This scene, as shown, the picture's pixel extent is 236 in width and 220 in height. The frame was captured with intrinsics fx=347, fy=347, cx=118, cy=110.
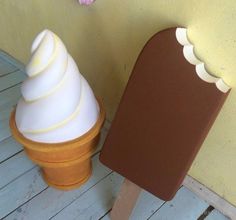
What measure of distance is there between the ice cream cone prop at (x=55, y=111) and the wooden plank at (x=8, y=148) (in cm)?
25

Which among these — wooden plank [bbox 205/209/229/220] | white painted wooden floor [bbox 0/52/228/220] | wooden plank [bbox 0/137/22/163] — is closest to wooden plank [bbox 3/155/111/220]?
white painted wooden floor [bbox 0/52/228/220]

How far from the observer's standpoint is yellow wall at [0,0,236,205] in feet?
2.50

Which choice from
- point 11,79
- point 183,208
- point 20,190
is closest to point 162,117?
point 183,208

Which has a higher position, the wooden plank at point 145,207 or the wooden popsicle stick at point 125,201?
the wooden popsicle stick at point 125,201

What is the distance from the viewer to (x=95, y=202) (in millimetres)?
1011

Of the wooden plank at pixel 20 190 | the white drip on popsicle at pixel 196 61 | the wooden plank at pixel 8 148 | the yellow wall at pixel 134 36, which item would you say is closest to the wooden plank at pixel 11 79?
the yellow wall at pixel 134 36

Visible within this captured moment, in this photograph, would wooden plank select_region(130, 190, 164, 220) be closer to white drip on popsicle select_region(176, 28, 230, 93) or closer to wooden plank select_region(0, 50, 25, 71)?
white drip on popsicle select_region(176, 28, 230, 93)

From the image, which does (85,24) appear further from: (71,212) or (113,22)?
(71,212)

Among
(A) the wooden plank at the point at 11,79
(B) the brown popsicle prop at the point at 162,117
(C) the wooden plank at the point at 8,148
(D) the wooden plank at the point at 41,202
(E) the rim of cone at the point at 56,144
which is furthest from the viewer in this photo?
(A) the wooden plank at the point at 11,79

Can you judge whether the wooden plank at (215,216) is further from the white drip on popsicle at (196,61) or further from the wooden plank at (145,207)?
the white drip on popsicle at (196,61)

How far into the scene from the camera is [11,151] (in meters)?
1.14

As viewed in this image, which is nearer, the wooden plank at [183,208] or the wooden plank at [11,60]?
the wooden plank at [183,208]

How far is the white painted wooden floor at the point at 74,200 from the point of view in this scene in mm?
978

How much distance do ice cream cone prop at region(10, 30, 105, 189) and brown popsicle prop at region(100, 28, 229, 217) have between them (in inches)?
3.2
